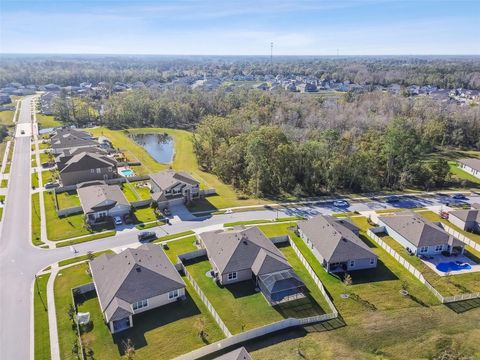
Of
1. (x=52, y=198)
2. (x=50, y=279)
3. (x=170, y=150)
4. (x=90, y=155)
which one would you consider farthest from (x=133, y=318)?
(x=170, y=150)

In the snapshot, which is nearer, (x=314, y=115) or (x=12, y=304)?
(x=12, y=304)

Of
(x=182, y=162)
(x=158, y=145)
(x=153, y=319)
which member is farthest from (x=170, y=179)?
(x=158, y=145)

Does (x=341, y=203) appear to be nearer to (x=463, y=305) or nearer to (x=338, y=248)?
(x=338, y=248)

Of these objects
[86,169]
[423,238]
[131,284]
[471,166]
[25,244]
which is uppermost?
[86,169]

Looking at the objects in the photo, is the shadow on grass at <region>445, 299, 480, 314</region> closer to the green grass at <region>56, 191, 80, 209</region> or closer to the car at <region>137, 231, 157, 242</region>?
the car at <region>137, 231, 157, 242</region>

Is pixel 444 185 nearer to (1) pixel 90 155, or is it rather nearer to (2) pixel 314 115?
(2) pixel 314 115
